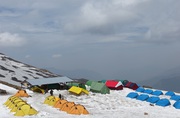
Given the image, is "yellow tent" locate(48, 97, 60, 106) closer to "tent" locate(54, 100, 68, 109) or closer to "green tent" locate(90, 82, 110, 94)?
"tent" locate(54, 100, 68, 109)

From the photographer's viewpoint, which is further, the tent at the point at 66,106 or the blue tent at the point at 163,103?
the blue tent at the point at 163,103

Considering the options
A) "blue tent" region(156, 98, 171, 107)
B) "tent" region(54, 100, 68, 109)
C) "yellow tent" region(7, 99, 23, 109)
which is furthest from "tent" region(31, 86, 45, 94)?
"blue tent" region(156, 98, 171, 107)

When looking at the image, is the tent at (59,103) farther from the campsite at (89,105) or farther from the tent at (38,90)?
the tent at (38,90)

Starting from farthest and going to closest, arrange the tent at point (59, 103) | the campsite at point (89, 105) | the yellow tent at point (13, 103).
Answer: the tent at point (59, 103) < the yellow tent at point (13, 103) < the campsite at point (89, 105)

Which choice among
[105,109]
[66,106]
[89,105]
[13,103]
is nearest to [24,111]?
[13,103]

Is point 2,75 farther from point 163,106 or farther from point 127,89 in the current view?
point 163,106

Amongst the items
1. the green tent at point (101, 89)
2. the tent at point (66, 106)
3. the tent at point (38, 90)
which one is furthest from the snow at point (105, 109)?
the tent at point (38, 90)

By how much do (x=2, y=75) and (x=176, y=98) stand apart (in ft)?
A: 188

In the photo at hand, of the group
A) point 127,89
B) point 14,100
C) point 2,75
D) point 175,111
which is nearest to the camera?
point 14,100

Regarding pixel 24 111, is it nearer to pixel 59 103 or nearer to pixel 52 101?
pixel 59 103

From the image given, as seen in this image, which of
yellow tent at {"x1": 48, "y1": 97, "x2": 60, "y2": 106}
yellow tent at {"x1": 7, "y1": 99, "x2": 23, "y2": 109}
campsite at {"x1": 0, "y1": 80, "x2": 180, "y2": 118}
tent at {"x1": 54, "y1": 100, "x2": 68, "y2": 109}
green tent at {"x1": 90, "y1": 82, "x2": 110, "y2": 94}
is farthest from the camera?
green tent at {"x1": 90, "y1": 82, "x2": 110, "y2": 94}

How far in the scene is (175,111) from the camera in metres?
41.8

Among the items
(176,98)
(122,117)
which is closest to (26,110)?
(122,117)

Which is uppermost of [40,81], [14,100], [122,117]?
[40,81]
